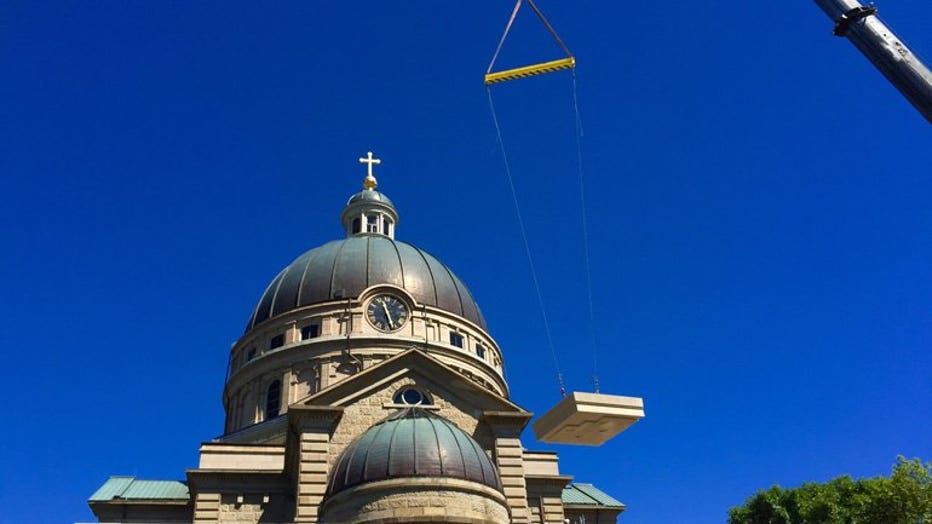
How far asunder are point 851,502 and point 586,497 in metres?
12.7

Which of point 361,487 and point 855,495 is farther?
point 855,495

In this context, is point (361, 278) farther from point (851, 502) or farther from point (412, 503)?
point (851, 502)

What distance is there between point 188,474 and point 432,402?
1031 centimetres

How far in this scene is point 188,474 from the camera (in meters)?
32.2

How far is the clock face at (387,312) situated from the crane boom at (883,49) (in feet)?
98.5

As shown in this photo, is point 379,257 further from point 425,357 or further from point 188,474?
point 188,474

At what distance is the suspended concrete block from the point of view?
18.2 meters

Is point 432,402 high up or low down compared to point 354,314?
down

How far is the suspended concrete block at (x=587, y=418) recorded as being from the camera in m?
18.2

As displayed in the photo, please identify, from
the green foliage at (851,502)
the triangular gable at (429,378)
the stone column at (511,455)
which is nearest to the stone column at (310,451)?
the triangular gable at (429,378)

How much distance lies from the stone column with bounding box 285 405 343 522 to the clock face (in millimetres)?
11557

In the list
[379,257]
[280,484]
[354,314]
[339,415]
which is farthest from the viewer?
[379,257]

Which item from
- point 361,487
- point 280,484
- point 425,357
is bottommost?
point 361,487

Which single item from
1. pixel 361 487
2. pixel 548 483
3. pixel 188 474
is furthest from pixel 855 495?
pixel 188 474
